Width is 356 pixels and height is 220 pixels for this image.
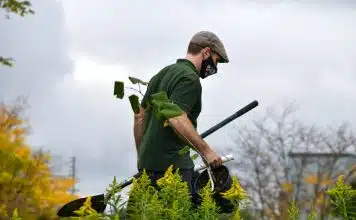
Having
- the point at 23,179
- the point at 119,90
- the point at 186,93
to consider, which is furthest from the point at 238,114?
the point at 23,179

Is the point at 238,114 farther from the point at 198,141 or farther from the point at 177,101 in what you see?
the point at 198,141

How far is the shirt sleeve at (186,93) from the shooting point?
16.9ft

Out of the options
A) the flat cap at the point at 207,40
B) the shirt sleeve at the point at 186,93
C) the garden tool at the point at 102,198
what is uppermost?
the flat cap at the point at 207,40

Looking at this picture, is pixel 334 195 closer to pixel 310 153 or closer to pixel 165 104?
pixel 165 104

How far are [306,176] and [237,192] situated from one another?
134 ft

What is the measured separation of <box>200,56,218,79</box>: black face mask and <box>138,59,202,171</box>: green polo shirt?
0.34 ft

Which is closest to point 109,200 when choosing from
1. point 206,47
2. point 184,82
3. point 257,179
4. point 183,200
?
point 183,200

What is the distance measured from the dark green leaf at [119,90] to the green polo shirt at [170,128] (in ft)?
6.62

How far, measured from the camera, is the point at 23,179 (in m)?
24.3

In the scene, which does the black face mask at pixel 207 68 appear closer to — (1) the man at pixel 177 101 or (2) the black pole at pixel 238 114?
(1) the man at pixel 177 101

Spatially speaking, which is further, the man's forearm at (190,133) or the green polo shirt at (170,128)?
the green polo shirt at (170,128)

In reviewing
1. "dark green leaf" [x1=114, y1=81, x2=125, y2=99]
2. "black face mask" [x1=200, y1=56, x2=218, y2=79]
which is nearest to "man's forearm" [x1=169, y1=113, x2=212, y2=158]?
"black face mask" [x1=200, y1=56, x2=218, y2=79]

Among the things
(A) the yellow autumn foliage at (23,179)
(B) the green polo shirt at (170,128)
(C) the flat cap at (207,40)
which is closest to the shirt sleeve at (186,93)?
(B) the green polo shirt at (170,128)

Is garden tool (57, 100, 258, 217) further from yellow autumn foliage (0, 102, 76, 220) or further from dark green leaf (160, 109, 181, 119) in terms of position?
yellow autumn foliage (0, 102, 76, 220)
